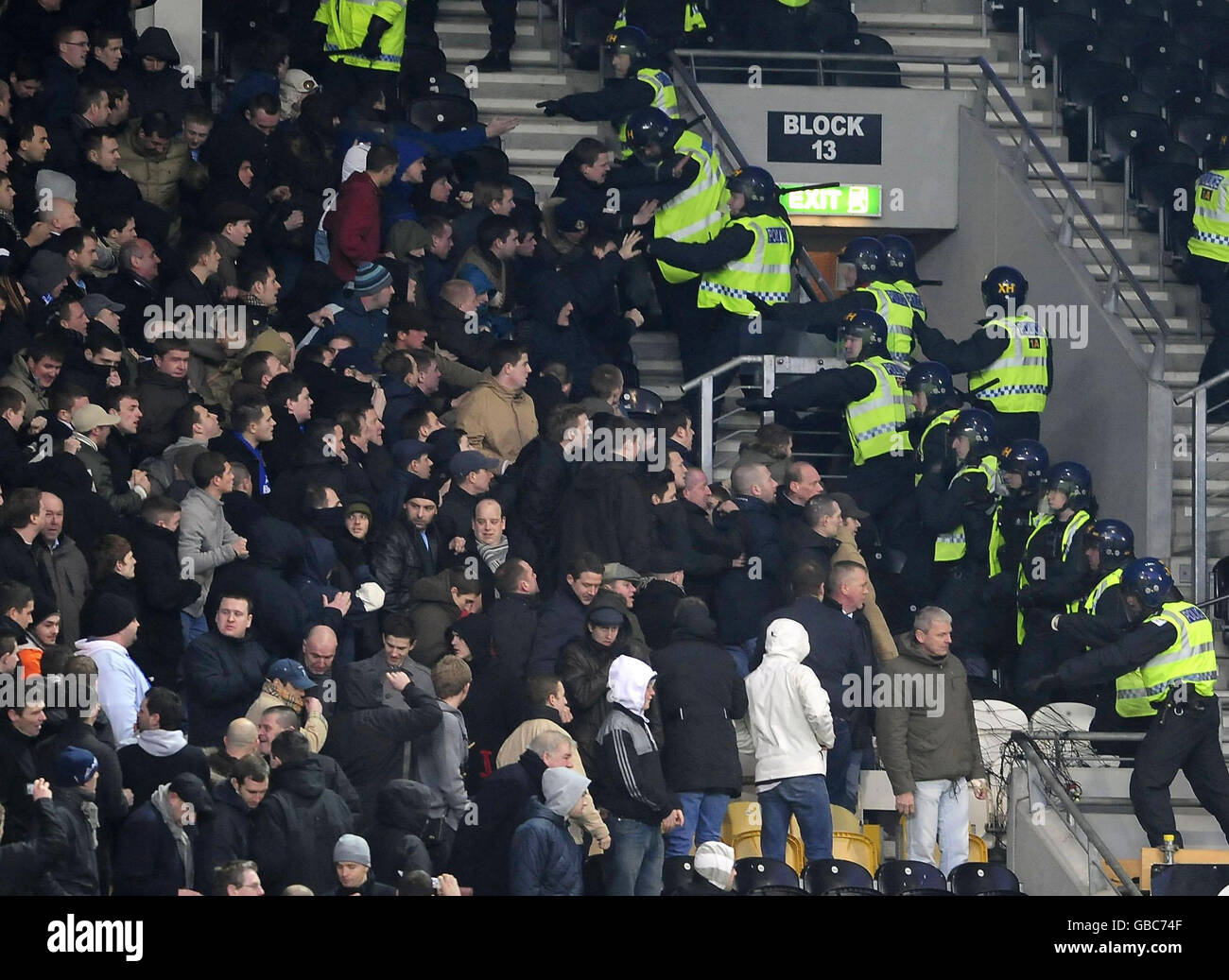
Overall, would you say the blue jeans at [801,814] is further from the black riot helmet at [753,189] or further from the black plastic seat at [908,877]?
the black riot helmet at [753,189]

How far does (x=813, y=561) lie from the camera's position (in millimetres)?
12703

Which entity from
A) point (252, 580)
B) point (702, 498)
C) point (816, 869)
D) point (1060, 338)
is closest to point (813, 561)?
point (702, 498)

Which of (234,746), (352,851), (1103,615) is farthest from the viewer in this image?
(1103,615)

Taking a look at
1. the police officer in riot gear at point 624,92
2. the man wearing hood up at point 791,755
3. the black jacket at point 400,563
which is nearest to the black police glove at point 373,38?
the police officer in riot gear at point 624,92

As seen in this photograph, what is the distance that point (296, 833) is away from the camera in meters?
10.3

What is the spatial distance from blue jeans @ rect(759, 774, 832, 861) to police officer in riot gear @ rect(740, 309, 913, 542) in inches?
114

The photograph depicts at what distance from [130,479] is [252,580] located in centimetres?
89

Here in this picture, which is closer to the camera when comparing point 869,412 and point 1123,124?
point 869,412

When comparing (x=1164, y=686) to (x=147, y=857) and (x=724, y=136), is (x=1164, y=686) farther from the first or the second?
(x=724, y=136)

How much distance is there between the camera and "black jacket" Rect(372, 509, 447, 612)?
12.2 meters

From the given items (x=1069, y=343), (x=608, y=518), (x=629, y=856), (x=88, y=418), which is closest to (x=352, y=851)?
(x=629, y=856)

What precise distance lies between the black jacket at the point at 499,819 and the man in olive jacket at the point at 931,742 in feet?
7.51

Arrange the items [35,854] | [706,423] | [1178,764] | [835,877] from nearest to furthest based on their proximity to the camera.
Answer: [35,854] → [835,877] → [1178,764] → [706,423]

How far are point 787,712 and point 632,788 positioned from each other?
105cm
